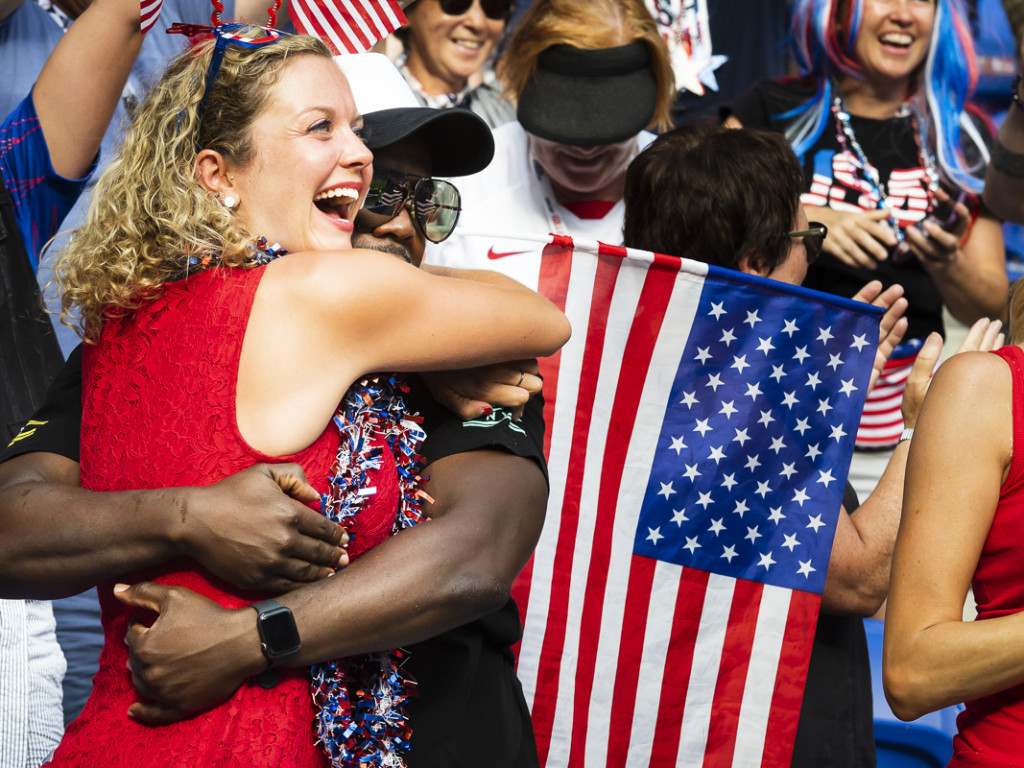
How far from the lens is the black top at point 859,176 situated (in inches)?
149

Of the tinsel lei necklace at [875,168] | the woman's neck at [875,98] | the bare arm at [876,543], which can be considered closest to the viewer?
the bare arm at [876,543]

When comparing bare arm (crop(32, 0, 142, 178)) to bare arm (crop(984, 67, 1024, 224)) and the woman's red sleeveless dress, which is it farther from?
bare arm (crop(984, 67, 1024, 224))

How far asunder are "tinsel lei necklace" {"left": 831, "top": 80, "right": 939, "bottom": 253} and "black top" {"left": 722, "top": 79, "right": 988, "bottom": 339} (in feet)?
0.06

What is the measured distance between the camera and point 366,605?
1.55m

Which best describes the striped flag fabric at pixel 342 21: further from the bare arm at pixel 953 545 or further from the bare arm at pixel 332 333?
the bare arm at pixel 953 545

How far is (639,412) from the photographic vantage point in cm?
247

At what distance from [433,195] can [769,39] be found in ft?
13.5

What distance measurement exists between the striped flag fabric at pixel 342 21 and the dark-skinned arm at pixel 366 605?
1.81m

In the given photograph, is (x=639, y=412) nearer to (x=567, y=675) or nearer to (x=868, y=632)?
(x=567, y=675)

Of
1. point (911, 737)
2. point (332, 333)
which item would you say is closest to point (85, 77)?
point (332, 333)

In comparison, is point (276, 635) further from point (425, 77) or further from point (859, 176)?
point (425, 77)

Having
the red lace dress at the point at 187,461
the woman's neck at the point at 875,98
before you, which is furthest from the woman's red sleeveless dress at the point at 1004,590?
the woman's neck at the point at 875,98

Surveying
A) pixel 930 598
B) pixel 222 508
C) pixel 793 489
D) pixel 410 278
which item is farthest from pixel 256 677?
pixel 793 489

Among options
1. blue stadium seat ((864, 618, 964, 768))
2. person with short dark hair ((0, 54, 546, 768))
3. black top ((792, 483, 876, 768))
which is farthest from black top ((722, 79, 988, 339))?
person with short dark hair ((0, 54, 546, 768))
